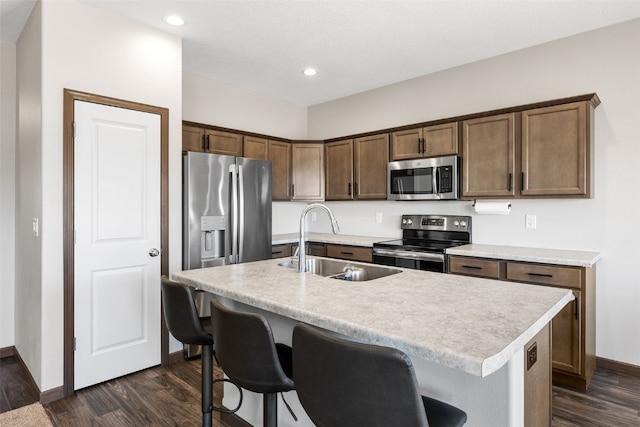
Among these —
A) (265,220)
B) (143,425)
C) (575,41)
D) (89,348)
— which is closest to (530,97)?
(575,41)

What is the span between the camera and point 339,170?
4.58 meters

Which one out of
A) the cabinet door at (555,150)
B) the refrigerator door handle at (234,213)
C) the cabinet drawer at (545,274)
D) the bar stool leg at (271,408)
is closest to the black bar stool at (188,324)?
the bar stool leg at (271,408)

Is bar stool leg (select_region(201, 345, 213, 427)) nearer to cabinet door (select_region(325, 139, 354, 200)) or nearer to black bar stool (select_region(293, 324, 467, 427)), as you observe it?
black bar stool (select_region(293, 324, 467, 427))

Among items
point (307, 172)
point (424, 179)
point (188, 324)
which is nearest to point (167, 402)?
point (188, 324)

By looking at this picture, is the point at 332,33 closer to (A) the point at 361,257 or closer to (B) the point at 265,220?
(B) the point at 265,220

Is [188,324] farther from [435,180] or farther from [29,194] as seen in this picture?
[435,180]

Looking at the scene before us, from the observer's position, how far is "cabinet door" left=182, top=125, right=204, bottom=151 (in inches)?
145

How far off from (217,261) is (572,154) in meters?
3.04

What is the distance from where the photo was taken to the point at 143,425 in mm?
2186

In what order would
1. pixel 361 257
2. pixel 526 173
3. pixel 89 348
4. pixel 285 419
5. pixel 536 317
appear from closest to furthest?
1. pixel 536 317
2. pixel 285 419
3. pixel 89 348
4. pixel 526 173
5. pixel 361 257

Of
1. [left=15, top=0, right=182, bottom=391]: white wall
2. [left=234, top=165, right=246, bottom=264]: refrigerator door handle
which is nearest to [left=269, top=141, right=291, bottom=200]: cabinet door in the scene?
[left=234, top=165, right=246, bottom=264]: refrigerator door handle

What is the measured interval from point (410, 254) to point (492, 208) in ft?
2.80

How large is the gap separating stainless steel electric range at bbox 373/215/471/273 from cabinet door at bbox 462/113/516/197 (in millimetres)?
498

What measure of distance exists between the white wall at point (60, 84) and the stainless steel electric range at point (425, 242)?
6.71 feet
